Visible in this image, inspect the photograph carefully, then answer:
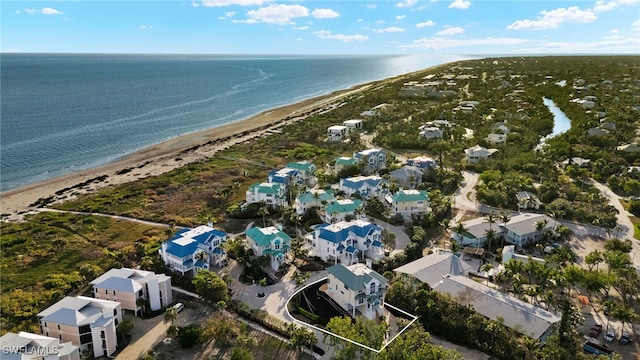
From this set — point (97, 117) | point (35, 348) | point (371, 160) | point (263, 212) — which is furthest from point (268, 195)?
point (97, 117)

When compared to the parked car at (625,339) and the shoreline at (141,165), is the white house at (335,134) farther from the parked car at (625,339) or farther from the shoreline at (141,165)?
the parked car at (625,339)

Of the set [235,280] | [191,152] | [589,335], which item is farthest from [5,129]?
[589,335]

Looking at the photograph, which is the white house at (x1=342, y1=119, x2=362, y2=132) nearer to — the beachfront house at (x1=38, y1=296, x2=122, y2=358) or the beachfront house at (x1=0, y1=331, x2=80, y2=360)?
the beachfront house at (x1=38, y1=296, x2=122, y2=358)

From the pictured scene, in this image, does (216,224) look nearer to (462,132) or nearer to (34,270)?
(34,270)

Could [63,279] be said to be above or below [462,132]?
below

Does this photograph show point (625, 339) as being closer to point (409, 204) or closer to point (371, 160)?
point (409, 204)

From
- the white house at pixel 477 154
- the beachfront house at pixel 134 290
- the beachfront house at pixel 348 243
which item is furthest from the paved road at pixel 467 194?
the beachfront house at pixel 134 290
